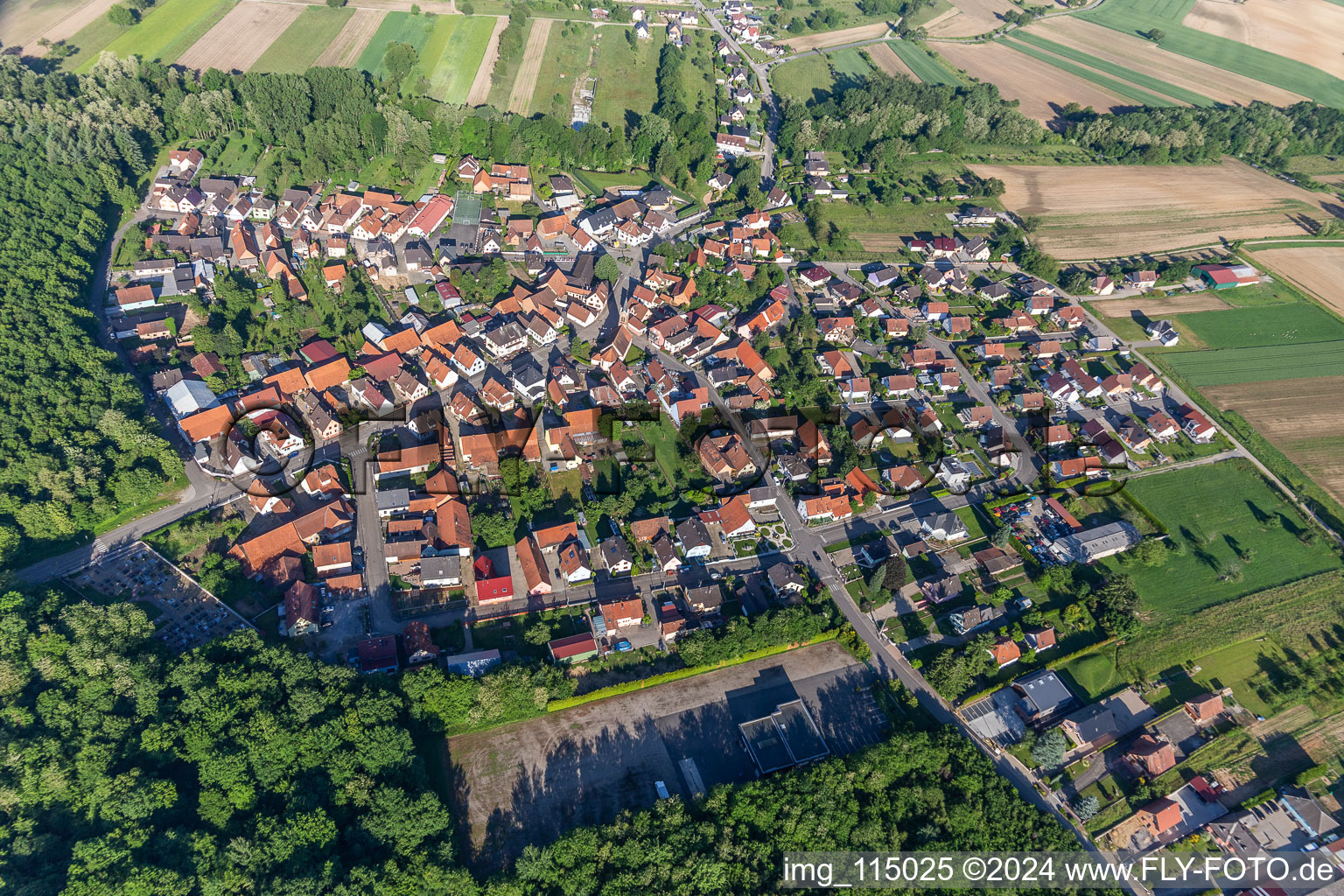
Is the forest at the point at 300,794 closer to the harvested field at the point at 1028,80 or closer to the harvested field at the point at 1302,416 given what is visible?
the harvested field at the point at 1302,416

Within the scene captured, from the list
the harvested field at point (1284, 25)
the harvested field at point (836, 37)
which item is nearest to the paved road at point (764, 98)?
the harvested field at point (836, 37)

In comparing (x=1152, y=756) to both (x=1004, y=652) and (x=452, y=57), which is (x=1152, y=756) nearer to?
(x=1004, y=652)

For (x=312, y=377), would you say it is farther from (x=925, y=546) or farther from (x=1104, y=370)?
(x=1104, y=370)

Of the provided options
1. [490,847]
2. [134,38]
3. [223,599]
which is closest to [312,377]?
[223,599]

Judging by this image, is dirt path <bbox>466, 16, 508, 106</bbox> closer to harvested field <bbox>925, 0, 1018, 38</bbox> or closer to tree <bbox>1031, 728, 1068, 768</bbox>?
harvested field <bbox>925, 0, 1018, 38</bbox>

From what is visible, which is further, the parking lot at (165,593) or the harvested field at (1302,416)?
the harvested field at (1302,416)
